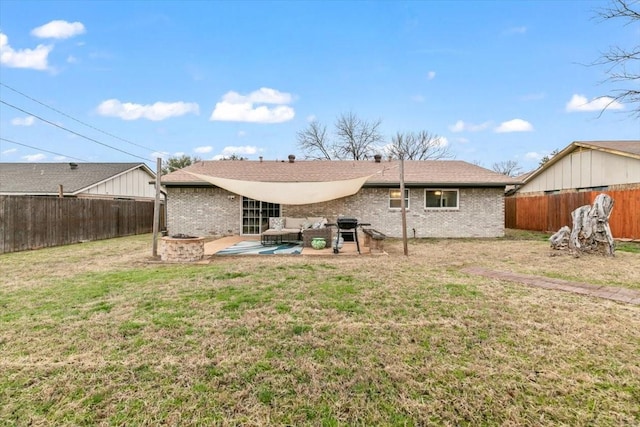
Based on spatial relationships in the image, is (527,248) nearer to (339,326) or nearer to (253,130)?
(339,326)

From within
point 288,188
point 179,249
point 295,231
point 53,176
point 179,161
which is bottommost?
point 179,249

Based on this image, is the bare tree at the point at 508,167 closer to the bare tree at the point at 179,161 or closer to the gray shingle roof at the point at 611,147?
the gray shingle roof at the point at 611,147

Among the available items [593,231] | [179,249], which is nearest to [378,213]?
[593,231]

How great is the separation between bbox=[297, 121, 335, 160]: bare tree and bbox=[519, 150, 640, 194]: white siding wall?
17435mm

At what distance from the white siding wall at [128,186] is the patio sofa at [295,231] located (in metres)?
11.7

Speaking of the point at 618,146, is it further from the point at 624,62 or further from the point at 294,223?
the point at 294,223

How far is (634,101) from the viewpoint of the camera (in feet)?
37.9

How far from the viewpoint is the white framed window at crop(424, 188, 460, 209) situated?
12.9 metres

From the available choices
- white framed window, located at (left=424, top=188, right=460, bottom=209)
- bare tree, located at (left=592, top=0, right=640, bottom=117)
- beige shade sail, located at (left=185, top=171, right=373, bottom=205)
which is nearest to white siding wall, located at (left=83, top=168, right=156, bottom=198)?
beige shade sail, located at (left=185, top=171, right=373, bottom=205)

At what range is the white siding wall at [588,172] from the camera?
12258mm

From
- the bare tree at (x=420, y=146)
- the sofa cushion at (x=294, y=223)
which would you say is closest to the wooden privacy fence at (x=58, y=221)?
the sofa cushion at (x=294, y=223)

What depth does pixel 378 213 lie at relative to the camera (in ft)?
41.7

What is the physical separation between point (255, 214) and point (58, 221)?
6398 mm

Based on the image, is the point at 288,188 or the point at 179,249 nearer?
the point at 179,249
